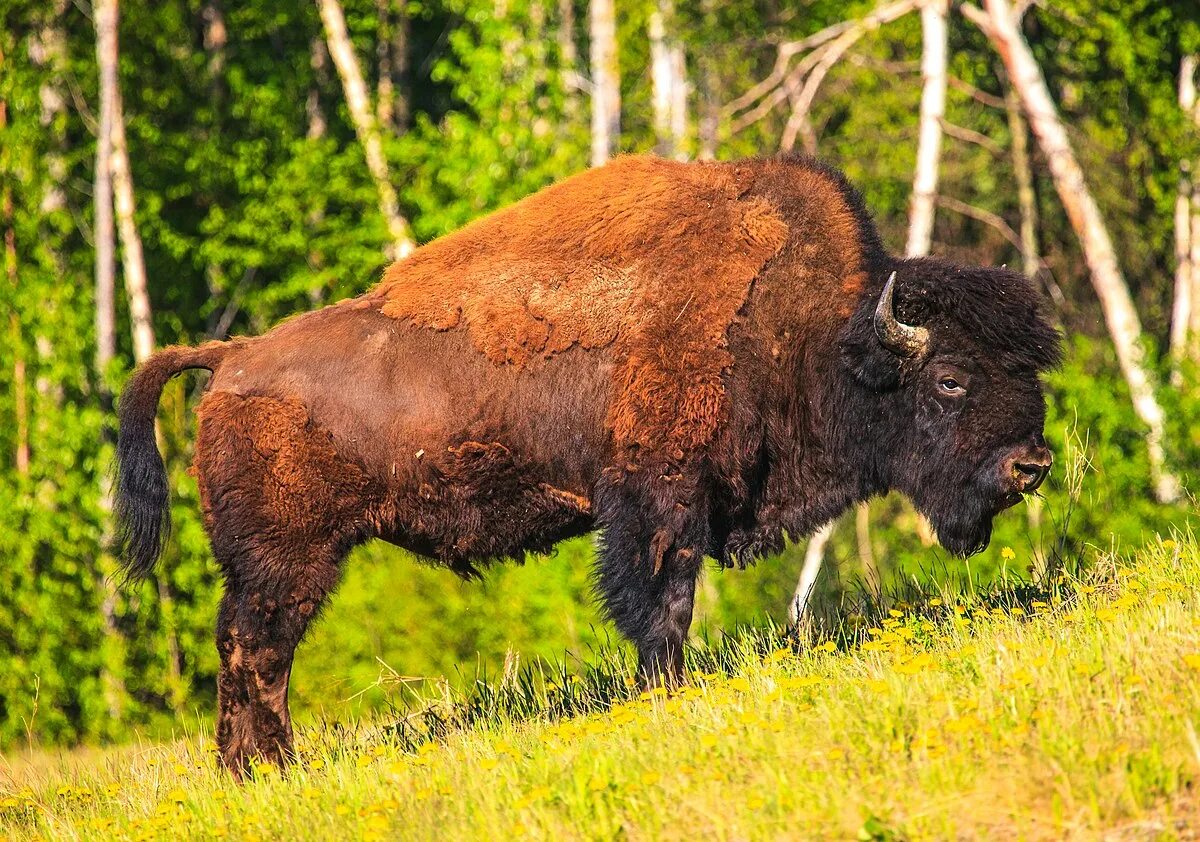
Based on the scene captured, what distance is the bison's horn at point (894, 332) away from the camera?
700 centimetres

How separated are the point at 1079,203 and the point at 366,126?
10.8 meters

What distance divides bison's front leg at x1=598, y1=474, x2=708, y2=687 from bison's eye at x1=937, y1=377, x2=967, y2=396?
1.38 m

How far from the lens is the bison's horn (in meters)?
7.00

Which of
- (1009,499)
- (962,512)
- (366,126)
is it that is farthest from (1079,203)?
(366,126)

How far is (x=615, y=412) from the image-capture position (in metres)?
7.05

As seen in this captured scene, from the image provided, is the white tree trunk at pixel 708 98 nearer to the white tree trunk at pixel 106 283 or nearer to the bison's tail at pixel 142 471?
the white tree trunk at pixel 106 283

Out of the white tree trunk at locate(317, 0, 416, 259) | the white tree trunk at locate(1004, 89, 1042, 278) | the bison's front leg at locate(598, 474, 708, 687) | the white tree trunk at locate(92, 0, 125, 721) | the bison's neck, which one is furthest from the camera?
the white tree trunk at locate(1004, 89, 1042, 278)

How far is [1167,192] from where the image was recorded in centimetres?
1877

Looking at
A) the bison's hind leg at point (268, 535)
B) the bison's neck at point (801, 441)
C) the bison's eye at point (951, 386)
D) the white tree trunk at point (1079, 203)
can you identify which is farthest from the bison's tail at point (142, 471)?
the white tree trunk at point (1079, 203)

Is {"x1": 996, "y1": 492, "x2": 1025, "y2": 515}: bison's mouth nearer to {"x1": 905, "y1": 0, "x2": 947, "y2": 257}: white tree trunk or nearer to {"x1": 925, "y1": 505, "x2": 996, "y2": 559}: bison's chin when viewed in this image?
{"x1": 925, "y1": 505, "x2": 996, "y2": 559}: bison's chin

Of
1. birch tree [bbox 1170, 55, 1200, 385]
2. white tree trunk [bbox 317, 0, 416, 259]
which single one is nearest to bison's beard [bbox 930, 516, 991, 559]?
birch tree [bbox 1170, 55, 1200, 385]

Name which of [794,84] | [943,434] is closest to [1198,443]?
[794,84]

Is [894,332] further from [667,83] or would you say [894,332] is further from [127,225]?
[127,225]

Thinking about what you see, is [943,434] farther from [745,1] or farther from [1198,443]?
[745,1]
